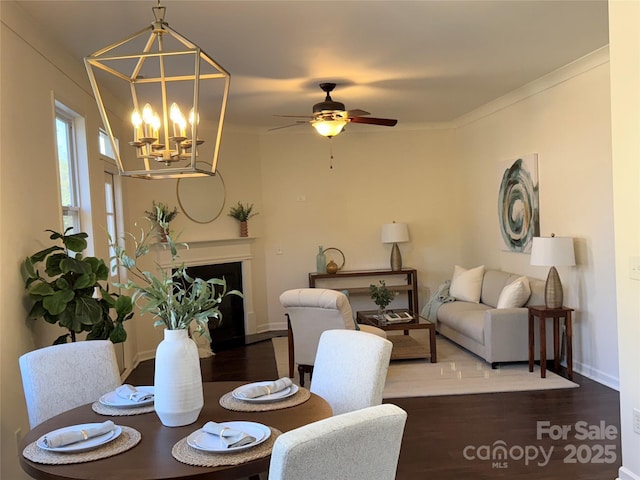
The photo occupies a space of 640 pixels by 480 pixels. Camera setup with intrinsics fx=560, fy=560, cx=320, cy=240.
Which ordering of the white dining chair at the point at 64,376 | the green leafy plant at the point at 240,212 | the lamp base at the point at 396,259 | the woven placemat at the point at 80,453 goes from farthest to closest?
the lamp base at the point at 396,259 → the green leafy plant at the point at 240,212 → the white dining chair at the point at 64,376 → the woven placemat at the point at 80,453

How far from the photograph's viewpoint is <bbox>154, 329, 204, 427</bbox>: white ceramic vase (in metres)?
2.07

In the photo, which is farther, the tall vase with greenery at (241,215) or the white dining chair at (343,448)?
the tall vase with greenery at (241,215)

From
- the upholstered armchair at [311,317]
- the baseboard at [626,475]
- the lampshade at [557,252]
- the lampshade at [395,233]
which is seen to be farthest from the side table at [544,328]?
the lampshade at [395,233]

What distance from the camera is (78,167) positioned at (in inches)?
175

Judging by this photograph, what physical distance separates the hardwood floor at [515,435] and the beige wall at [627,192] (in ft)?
1.44

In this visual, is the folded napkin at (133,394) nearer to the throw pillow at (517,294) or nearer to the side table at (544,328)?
the side table at (544,328)

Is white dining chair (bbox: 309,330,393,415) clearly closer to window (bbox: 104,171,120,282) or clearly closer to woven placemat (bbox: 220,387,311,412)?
woven placemat (bbox: 220,387,311,412)

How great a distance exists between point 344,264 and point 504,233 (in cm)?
235

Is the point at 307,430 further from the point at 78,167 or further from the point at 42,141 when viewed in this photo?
the point at 78,167

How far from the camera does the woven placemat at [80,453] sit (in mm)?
1829

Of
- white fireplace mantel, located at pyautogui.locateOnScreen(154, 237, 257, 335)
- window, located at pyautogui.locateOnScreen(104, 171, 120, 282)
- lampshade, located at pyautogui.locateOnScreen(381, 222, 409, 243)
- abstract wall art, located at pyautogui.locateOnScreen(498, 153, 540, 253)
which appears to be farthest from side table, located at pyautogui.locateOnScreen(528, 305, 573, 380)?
window, located at pyautogui.locateOnScreen(104, 171, 120, 282)

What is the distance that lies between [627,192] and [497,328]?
2.62 metres

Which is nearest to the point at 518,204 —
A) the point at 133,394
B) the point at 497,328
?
the point at 497,328

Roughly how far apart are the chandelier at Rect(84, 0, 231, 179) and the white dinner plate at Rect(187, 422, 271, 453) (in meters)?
0.90
